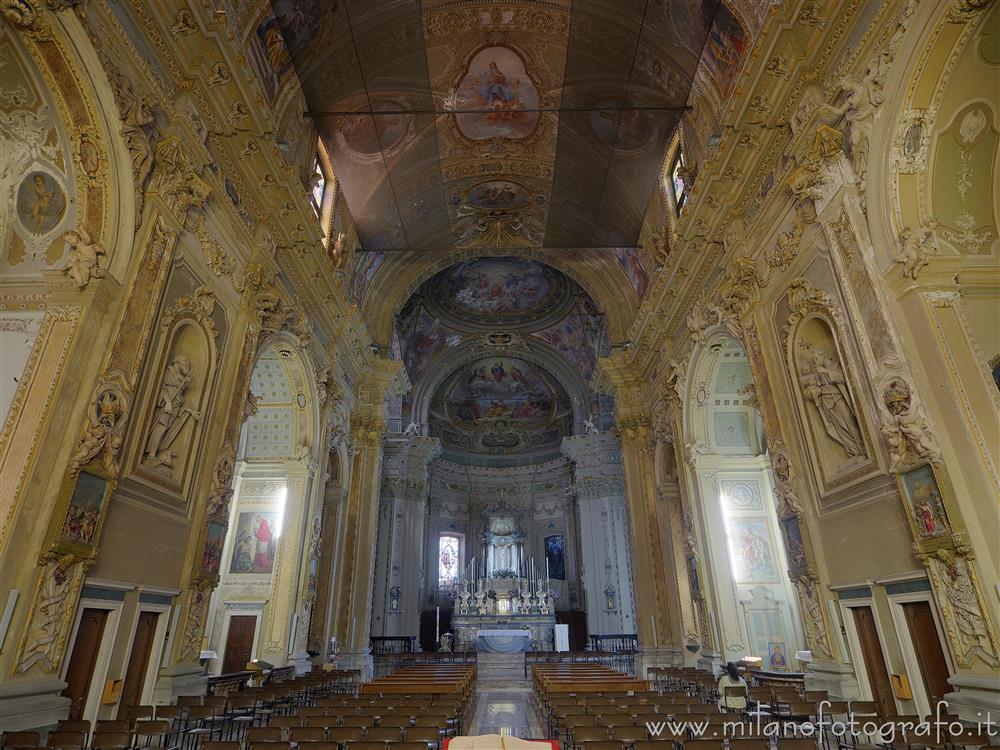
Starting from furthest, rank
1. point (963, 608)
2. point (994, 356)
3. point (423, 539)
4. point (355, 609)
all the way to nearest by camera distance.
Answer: point (423, 539), point (355, 609), point (994, 356), point (963, 608)

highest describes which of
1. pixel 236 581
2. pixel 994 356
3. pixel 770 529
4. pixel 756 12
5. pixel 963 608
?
pixel 756 12

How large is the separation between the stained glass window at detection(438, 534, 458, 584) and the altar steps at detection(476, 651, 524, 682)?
753cm

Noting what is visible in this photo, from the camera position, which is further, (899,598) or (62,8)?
(899,598)

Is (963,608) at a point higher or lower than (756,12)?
lower

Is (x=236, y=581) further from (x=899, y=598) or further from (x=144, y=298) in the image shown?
(x=899, y=598)

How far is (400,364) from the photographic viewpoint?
19469 mm

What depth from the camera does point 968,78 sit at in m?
7.00

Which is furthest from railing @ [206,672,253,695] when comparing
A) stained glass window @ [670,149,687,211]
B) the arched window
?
the arched window

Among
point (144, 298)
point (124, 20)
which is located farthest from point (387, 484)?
point (124, 20)

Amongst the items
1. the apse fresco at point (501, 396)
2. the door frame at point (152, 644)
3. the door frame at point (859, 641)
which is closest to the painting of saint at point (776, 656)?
the door frame at point (859, 641)

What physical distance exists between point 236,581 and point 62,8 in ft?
36.4

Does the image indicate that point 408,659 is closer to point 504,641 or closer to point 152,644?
point 504,641

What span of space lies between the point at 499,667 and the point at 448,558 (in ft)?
36.0

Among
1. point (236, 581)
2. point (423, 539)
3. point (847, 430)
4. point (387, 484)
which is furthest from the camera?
point (423, 539)
